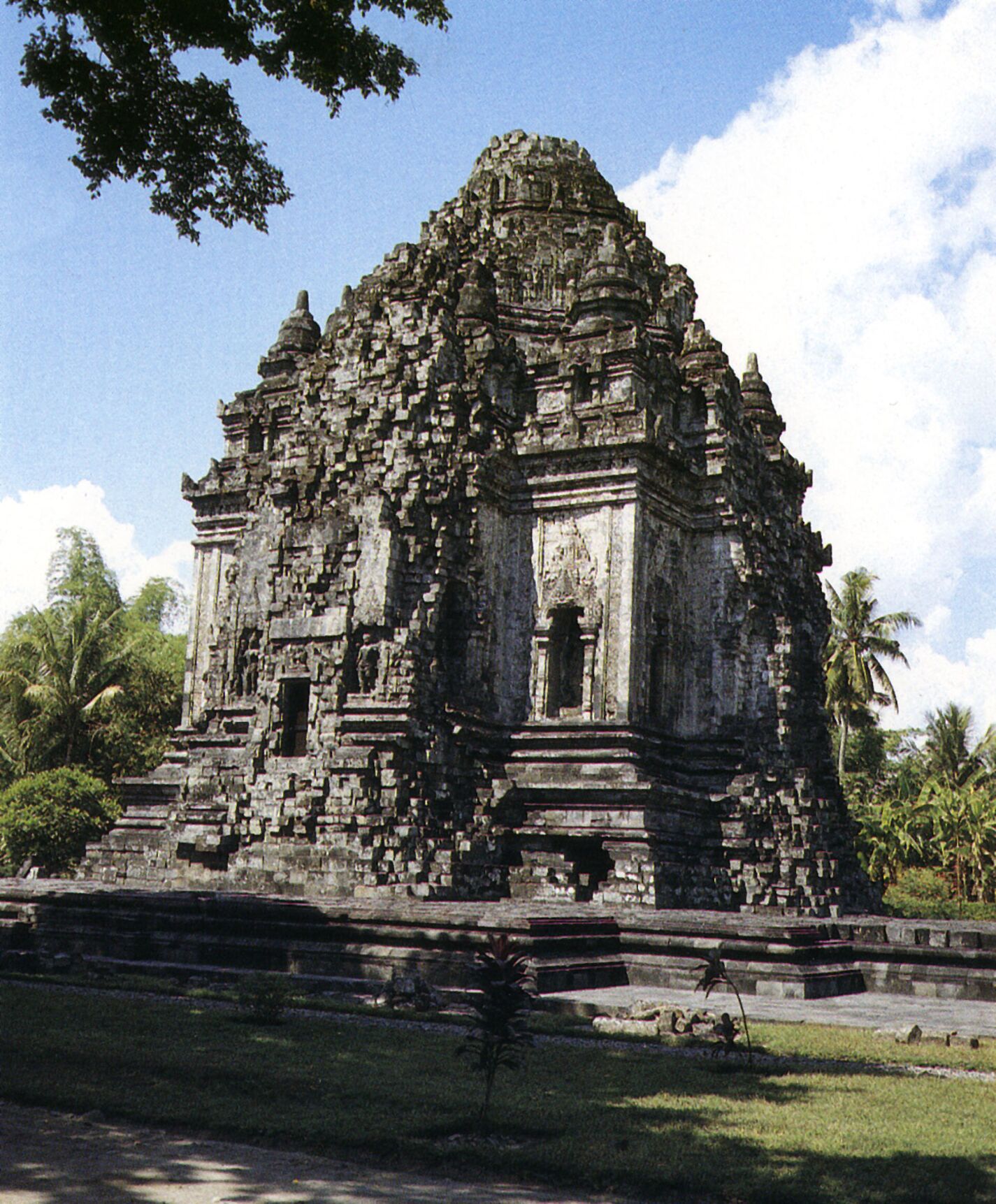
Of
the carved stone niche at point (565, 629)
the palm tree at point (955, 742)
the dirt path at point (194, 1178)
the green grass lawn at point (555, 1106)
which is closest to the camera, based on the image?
the dirt path at point (194, 1178)

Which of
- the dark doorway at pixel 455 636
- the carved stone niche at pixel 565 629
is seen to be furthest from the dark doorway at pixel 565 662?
the dark doorway at pixel 455 636

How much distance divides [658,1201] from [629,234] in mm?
23070

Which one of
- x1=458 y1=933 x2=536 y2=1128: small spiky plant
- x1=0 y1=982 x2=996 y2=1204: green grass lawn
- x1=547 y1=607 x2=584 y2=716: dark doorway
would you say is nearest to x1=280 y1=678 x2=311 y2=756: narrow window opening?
x1=547 y1=607 x2=584 y2=716: dark doorway

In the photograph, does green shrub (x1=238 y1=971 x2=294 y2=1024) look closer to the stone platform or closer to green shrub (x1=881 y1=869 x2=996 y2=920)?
the stone platform

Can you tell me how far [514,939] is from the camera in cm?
1282

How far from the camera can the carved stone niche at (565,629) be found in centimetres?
2023

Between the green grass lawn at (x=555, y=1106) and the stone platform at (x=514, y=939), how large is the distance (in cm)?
338

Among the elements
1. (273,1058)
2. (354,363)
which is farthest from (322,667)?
(273,1058)

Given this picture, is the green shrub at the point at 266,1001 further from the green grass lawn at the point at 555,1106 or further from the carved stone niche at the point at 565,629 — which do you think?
the carved stone niche at the point at 565,629

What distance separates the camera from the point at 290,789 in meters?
18.9

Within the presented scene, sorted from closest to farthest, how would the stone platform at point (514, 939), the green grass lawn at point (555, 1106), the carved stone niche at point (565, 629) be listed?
the green grass lawn at point (555, 1106) < the stone platform at point (514, 939) < the carved stone niche at point (565, 629)

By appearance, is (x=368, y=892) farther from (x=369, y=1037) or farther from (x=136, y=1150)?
(x=136, y=1150)

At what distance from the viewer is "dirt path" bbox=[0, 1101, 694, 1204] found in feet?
18.0

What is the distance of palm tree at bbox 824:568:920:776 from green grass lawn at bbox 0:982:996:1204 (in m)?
32.2
